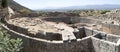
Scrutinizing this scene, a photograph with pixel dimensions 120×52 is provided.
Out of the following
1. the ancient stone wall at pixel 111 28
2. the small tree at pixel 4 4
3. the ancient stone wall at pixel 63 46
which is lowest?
the small tree at pixel 4 4

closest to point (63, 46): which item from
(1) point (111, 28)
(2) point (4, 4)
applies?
(1) point (111, 28)

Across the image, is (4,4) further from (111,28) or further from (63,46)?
(63,46)

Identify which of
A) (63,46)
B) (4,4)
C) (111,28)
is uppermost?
(63,46)

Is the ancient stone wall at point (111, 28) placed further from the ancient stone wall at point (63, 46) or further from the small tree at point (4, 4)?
the small tree at point (4, 4)

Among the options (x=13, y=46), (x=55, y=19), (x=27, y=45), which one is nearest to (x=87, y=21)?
(x=55, y=19)

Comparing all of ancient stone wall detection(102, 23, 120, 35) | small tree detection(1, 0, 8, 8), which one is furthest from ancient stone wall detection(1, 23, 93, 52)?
small tree detection(1, 0, 8, 8)

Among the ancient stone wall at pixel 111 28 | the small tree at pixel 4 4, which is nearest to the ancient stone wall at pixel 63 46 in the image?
the ancient stone wall at pixel 111 28

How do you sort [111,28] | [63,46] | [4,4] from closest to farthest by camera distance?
[63,46] → [111,28] → [4,4]

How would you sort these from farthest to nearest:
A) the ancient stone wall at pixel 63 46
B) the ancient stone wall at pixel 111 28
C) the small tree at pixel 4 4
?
1. the small tree at pixel 4 4
2. the ancient stone wall at pixel 111 28
3. the ancient stone wall at pixel 63 46

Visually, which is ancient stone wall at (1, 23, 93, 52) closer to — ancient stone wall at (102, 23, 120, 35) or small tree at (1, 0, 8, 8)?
ancient stone wall at (102, 23, 120, 35)

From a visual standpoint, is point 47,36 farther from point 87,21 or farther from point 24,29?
point 87,21

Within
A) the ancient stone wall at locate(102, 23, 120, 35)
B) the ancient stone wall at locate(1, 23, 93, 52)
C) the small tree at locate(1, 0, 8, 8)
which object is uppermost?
the ancient stone wall at locate(1, 23, 93, 52)
